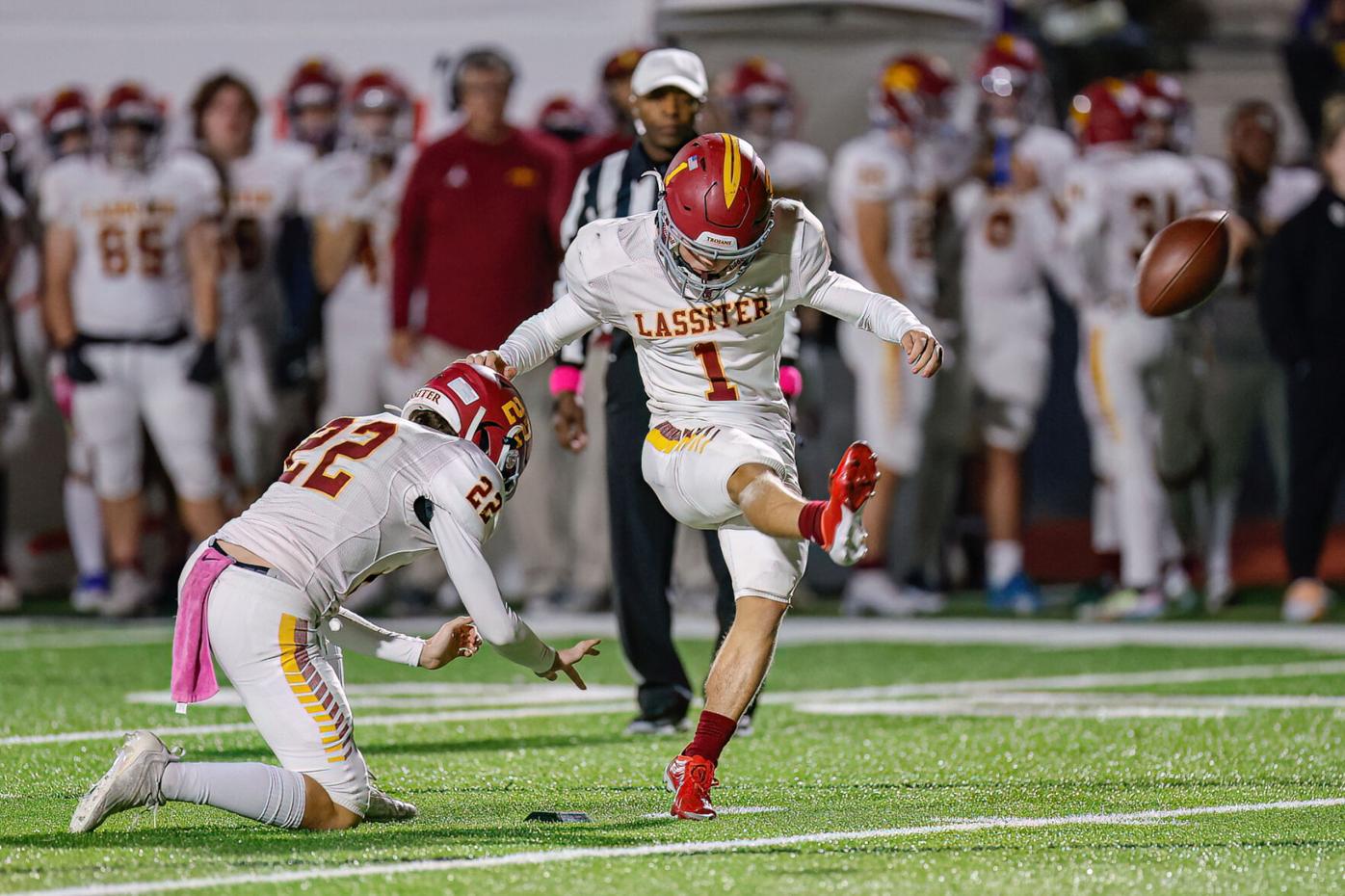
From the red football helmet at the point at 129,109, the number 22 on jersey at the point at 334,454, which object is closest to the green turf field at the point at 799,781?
the number 22 on jersey at the point at 334,454

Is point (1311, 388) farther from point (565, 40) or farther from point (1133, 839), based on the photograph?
point (1133, 839)

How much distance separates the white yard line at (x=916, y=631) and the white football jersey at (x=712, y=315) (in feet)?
12.7

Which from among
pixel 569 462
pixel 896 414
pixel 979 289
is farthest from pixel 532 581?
pixel 979 289

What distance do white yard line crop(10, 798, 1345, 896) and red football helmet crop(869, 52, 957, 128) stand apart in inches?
222

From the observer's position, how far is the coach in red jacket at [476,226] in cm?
968

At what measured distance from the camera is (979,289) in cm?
1038

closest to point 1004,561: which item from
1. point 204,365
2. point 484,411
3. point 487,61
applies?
point 487,61

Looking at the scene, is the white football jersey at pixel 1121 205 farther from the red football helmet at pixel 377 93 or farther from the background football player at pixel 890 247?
the red football helmet at pixel 377 93

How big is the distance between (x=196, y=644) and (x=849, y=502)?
128cm

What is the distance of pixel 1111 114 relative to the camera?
32.2 ft

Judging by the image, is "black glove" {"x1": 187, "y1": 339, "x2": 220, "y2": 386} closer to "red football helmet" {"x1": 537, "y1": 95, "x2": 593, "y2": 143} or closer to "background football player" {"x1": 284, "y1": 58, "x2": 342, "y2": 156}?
"background football player" {"x1": 284, "y1": 58, "x2": 342, "y2": 156}

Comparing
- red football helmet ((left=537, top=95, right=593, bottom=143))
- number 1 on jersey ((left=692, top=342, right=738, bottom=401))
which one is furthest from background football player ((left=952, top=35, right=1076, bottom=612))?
number 1 on jersey ((left=692, top=342, right=738, bottom=401))

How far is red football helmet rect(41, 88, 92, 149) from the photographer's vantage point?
10.2 metres

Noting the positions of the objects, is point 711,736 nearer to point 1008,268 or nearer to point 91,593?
point 1008,268
